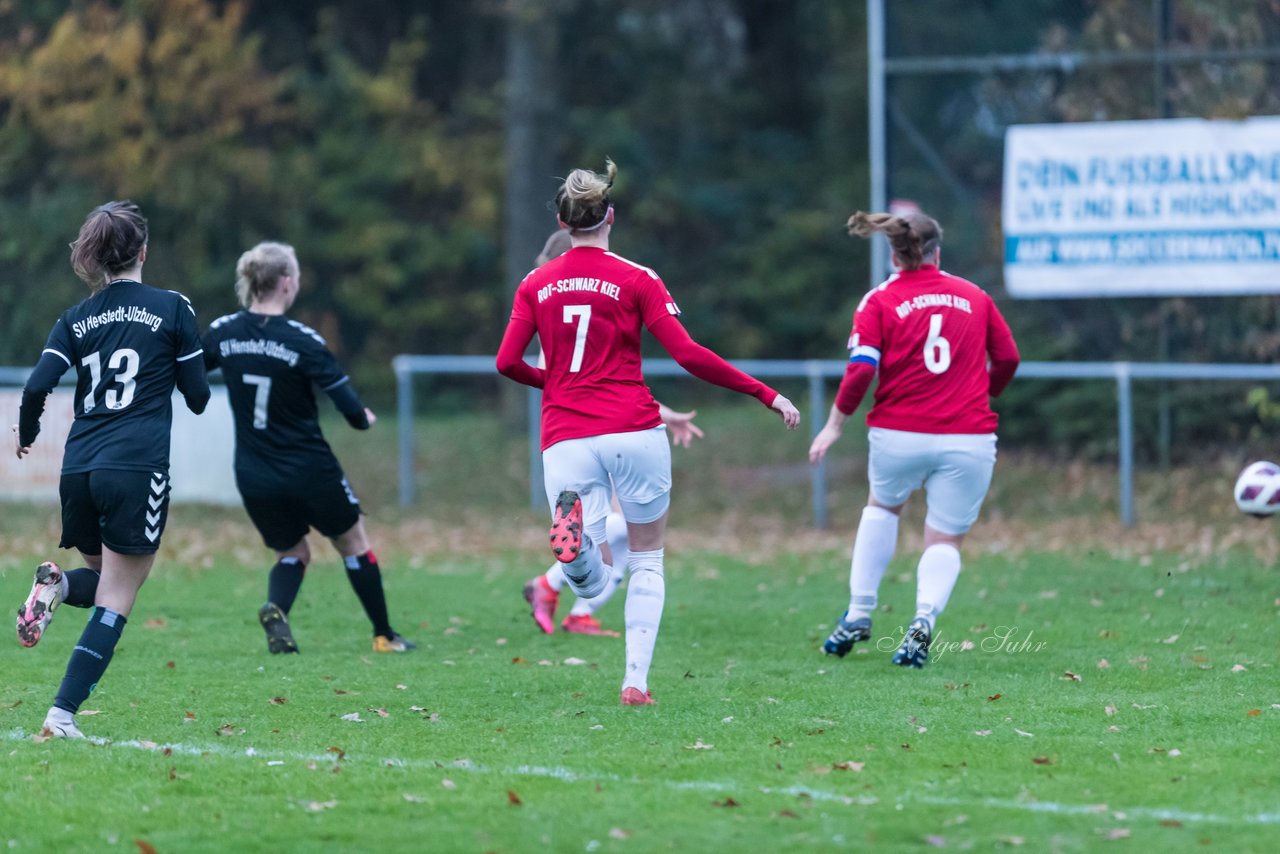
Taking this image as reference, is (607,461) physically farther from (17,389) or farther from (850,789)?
(17,389)

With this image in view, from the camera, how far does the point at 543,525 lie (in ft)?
48.6

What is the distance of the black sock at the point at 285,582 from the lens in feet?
28.0

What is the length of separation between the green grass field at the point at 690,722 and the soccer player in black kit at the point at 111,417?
0.40 meters

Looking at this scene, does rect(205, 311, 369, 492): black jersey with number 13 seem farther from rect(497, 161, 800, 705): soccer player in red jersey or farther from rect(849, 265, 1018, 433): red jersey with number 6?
rect(849, 265, 1018, 433): red jersey with number 6

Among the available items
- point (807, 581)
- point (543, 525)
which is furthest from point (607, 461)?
point (543, 525)

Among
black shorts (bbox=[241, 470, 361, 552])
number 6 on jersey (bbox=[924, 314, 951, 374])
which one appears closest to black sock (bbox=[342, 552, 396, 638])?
black shorts (bbox=[241, 470, 361, 552])

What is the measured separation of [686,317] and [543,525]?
10.1 meters

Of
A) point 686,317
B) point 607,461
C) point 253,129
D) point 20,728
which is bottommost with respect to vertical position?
point 20,728

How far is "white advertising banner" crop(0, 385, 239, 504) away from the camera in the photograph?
48.5ft

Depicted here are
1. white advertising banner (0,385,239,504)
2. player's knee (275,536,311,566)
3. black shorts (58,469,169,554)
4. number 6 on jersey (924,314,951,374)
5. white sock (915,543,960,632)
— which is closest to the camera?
black shorts (58,469,169,554)

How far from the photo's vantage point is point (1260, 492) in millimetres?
8086

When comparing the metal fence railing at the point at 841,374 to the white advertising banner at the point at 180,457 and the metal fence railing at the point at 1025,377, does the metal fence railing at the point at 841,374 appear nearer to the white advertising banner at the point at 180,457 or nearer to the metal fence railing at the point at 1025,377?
the metal fence railing at the point at 1025,377

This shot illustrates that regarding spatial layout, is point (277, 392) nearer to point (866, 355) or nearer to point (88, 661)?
point (88, 661)

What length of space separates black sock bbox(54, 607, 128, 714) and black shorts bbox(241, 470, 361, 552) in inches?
71.8
